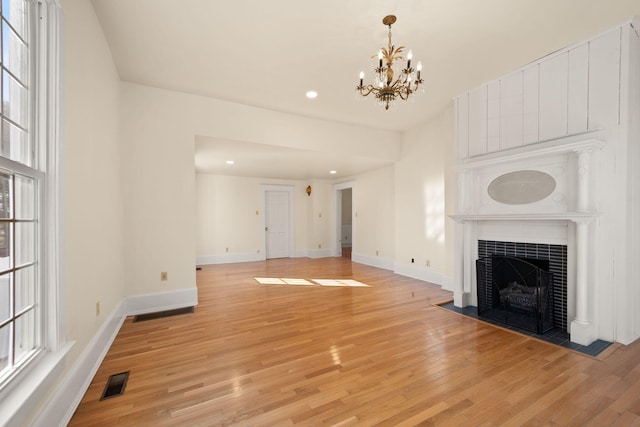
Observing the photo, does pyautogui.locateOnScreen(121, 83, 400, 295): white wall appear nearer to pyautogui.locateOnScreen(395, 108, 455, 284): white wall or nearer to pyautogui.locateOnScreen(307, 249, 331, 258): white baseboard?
pyautogui.locateOnScreen(395, 108, 455, 284): white wall

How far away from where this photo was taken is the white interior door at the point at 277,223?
27.6 ft

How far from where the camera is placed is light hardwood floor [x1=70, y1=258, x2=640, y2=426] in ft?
5.78

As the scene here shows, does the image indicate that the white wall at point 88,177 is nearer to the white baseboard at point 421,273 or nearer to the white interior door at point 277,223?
the white baseboard at point 421,273

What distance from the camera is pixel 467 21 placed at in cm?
255

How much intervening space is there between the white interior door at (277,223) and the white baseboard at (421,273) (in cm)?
371

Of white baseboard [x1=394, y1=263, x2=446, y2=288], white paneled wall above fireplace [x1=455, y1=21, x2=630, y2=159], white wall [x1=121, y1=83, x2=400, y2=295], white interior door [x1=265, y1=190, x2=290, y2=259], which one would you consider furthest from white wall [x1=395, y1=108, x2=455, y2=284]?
white interior door [x1=265, y1=190, x2=290, y2=259]

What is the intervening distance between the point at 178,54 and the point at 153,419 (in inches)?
129

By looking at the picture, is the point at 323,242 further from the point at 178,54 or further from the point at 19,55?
the point at 19,55

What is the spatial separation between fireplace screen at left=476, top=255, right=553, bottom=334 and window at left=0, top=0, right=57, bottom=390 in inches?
157

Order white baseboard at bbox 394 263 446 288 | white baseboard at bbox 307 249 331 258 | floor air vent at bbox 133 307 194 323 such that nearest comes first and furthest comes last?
floor air vent at bbox 133 307 194 323 < white baseboard at bbox 394 263 446 288 < white baseboard at bbox 307 249 331 258

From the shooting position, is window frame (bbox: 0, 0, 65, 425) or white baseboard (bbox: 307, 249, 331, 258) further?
white baseboard (bbox: 307, 249, 331, 258)

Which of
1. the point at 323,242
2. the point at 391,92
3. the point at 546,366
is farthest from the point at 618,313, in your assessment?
the point at 323,242

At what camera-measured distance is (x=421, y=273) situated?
5.43m

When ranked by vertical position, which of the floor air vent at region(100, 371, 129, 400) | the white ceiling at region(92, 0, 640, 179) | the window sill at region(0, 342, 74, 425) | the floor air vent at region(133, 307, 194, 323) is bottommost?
the floor air vent at region(133, 307, 194, 323)
